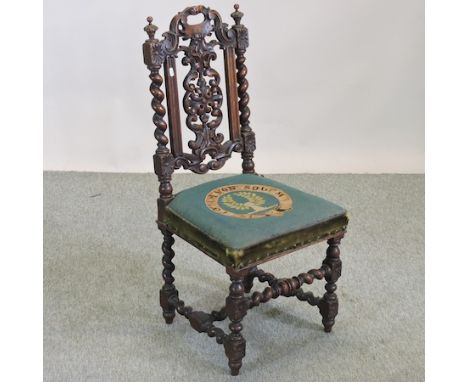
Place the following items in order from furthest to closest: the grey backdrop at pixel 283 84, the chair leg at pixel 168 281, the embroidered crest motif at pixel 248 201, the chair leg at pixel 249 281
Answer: the grey backdrop at pixel 283 84
the chair leg at pixel 249 281
the chair leg at pixel 168 281
the embroidered crest motif at pixel 248 201

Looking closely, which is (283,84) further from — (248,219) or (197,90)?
(248,219)

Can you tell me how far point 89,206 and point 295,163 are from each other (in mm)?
1388

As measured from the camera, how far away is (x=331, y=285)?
2.54 metres

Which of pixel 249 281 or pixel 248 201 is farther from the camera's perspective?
pixel 249 281

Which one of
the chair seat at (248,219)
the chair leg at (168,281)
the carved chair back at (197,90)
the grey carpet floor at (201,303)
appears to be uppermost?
the carved chair back at (197,90)

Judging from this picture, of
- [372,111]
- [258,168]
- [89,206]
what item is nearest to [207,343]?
[89,206]

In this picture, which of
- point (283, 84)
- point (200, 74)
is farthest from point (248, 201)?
point (283, 84)

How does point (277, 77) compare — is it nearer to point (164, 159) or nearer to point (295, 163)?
point (295, 163)

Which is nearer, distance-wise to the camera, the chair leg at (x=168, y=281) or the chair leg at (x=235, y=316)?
the chair leg at (x=235, y=316)

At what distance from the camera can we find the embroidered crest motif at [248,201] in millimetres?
2264

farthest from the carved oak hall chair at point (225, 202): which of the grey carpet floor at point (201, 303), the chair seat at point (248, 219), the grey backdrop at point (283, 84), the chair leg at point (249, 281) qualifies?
the grey backdrop at point (283, 84)

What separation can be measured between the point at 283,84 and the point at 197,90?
1804 millimetres

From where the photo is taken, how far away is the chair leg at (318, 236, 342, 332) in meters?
2.46

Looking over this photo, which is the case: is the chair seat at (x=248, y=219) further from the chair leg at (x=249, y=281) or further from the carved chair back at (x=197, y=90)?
the chair leg at (x=249, y=281)
